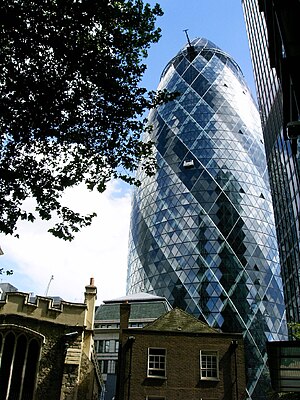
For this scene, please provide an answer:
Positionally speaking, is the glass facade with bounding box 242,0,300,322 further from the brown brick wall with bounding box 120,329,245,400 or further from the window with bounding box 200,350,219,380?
the window with bounding box 200,350,219,380

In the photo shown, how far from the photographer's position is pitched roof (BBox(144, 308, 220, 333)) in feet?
72.1

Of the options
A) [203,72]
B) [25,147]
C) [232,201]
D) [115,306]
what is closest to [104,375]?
[115,306]

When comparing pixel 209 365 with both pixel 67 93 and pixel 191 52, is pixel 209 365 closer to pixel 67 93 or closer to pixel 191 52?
pixel 67 93

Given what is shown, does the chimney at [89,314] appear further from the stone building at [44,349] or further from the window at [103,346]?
the window at [103,346]

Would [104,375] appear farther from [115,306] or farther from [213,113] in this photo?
[213,113]

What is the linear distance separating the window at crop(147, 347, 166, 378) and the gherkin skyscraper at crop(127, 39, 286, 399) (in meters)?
33.2

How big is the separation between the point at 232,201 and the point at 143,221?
12611 mm

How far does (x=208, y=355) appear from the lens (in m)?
20.0

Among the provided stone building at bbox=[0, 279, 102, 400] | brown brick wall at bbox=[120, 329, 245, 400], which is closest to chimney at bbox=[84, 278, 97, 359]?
stone building at bbox=[0, 279, 102, 400]

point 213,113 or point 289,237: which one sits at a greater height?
point 213,113

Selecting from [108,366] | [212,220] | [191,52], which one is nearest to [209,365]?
[108,366]

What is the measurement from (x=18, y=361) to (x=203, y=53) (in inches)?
2598

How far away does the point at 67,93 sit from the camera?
33.4 feet

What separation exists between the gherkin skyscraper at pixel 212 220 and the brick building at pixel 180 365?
107 ft
